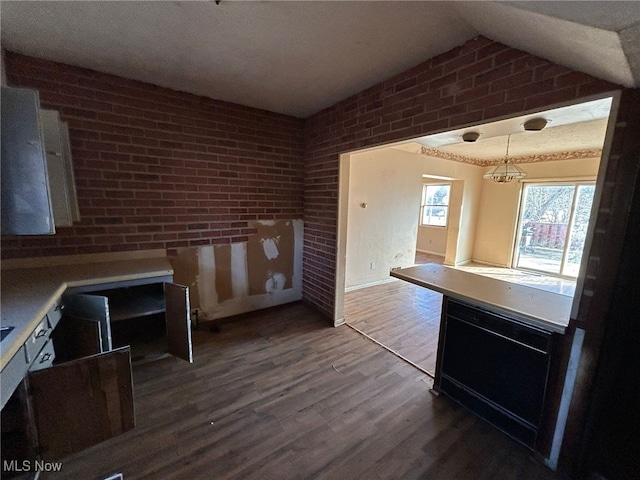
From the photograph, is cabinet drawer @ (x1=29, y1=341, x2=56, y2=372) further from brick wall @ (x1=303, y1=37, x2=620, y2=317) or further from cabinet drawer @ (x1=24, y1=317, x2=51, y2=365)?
A: brick wall @ (x1=303, y1=37, x2=620, y2=317)

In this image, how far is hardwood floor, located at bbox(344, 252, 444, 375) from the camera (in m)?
2.62

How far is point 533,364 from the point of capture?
148 cm

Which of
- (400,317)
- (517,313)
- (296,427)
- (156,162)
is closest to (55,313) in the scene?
(156,162)

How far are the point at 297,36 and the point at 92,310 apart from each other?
2.33 m

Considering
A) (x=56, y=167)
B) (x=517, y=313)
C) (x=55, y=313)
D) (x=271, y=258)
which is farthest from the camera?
(x=271, y=258)

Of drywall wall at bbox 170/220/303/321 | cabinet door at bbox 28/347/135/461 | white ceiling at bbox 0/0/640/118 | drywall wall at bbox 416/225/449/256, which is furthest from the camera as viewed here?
drywall wall at bbox 416/225/449/256

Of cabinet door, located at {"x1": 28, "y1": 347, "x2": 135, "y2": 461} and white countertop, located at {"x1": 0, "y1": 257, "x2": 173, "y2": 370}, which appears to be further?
cabinet door, located at {"x1": 28, "y1": 347, "x2": 135, "y2": 461}

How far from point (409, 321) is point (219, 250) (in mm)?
2528

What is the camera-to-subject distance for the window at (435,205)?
23.6ft

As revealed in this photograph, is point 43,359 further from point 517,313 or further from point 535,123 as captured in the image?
point 535,123

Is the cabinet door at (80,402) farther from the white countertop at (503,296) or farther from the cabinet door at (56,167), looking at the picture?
the white countertop at (503,296)

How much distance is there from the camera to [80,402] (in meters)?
1.33

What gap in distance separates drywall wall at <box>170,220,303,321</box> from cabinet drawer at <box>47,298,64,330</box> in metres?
1.03

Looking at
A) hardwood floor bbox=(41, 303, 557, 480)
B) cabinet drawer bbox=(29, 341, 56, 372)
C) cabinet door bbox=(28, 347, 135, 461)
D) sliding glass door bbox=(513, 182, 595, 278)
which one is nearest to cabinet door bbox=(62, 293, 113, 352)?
cabinet drawer bbox=(29, 341, 56, 372)
